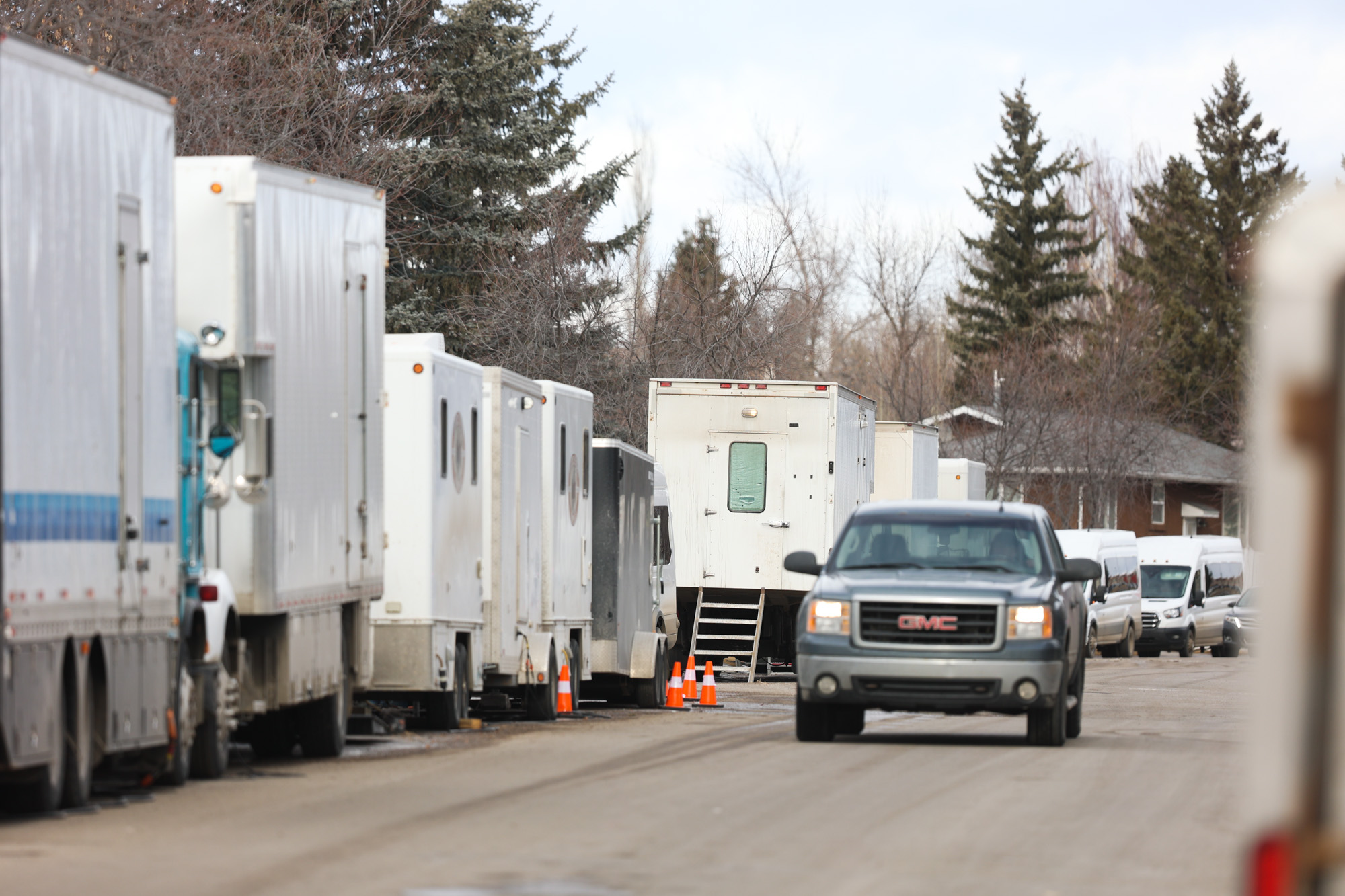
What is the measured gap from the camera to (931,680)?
16.4m

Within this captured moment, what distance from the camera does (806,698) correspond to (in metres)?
16.7

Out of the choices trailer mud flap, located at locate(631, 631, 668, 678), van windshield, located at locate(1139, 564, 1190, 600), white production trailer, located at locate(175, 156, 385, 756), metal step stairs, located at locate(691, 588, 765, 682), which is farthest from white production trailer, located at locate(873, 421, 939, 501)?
white production trailer, located at locate(175, 156, 385, 756)

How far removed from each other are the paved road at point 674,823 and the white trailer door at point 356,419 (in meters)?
1.54

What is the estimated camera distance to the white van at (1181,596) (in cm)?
4866

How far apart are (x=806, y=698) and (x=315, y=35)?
24.7m

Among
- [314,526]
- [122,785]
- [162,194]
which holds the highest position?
[162,194]

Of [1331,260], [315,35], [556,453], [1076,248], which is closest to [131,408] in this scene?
[1331,260]

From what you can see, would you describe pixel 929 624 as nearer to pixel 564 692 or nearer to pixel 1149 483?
pixel 564 692

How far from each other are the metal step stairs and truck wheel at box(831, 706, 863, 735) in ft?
39.9

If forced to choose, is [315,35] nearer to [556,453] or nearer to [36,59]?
[556,453]

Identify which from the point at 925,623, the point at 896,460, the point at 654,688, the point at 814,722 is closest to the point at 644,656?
the point at 654,688

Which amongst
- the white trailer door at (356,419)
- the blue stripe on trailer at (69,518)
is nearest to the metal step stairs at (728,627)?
the white trailer door at (356,419)

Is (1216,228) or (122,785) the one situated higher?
(1216,228)

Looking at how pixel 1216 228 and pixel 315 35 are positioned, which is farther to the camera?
pixel 1216 228
